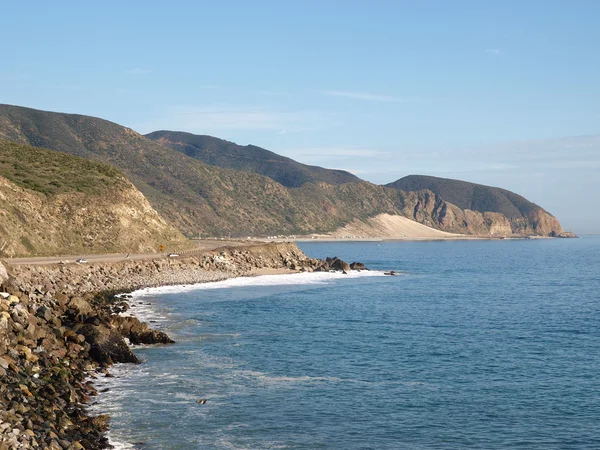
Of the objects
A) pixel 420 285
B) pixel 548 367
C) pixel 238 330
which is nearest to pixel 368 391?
pixel 548 367

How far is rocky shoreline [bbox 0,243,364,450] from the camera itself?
21.0m

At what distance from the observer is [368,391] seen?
28.2 meters

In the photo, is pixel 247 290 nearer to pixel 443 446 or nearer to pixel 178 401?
pixel 178 401

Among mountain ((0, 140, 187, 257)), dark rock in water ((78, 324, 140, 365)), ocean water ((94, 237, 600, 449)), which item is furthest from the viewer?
mountain ((0, 140, 187, 257))

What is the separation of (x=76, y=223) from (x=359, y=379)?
5694 cm

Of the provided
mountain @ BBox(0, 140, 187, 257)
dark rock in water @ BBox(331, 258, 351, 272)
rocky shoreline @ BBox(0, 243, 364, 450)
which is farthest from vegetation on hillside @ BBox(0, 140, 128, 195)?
dark rock in water @ BBox(331, 258, 351, 272)

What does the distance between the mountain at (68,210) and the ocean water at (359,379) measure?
2017cm

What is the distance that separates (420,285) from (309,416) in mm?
61428

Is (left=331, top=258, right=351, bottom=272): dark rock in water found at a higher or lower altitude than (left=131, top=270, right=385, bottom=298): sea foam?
higher

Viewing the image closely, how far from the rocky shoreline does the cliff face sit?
34.1 feet

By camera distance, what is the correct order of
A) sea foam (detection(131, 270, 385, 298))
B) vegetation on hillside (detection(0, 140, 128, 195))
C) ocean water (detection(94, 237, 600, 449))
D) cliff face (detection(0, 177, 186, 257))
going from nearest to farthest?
1. ocean water (detection(94, 237, 600, 449))
2. sea foam (detection(131, 270, 385, 298))
3. cliff face (detection(0, 177, 186, 257))
4. vegetation on hillside (detection(0, 140, 128, 195))

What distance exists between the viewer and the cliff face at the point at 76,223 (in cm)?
6981

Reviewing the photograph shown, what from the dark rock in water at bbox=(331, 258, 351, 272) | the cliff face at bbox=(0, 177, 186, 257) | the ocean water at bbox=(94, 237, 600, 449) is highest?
the cliff face at bbox=(0, 177, 186, 257)

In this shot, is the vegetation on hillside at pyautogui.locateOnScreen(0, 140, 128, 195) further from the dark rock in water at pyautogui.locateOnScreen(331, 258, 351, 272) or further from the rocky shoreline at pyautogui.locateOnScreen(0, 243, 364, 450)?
the dark rock in water at pyautogui.locateOnScreen(331, 258, 351, 272)
